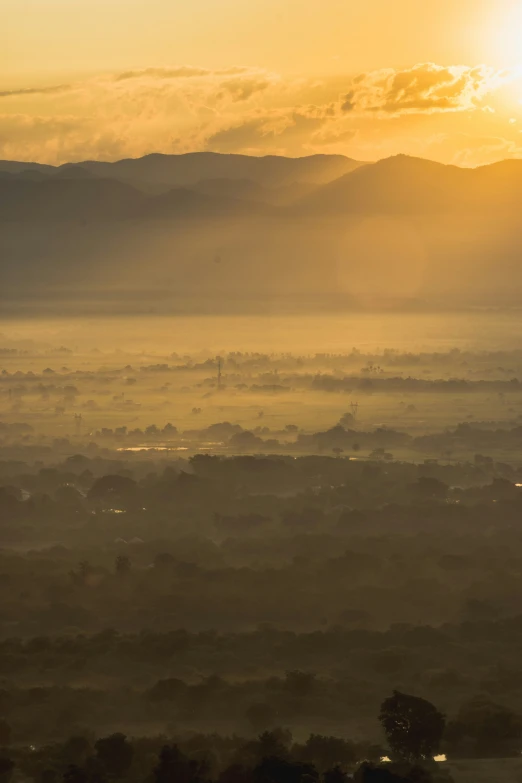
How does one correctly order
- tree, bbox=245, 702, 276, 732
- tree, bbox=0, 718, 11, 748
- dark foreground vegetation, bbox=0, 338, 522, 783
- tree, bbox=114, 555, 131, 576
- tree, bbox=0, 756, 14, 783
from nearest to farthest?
tree, bbox=0, 756, 14, 783, dark foreground vegetation, bbox=0, 338, 522, 783, tree, bbox=0, 718, 11, 748, tree, bbox=245, 702, 276, 732, tree, bbox=114, 555, 131, 576

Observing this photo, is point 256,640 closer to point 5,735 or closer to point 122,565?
point 122,565

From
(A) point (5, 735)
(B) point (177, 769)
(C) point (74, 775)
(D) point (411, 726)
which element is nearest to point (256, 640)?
(D) point (411, 726)

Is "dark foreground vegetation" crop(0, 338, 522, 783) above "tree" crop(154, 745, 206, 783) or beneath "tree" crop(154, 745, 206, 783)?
above

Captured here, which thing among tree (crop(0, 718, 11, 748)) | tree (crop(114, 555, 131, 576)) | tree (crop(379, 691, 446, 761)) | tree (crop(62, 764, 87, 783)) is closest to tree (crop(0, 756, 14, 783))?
tree (crop(62, 764, 87, 783))

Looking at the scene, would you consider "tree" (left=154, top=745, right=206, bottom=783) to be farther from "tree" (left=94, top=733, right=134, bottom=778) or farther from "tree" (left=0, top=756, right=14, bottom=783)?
"tree" (left=0, top=756, right=14, bottom=783)

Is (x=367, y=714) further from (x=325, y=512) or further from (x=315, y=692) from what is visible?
(x=325, y=512)

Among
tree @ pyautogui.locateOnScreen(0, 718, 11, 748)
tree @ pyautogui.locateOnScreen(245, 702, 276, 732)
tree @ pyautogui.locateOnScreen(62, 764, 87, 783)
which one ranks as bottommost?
tree @ pyautogui.locateOnScreen(62, 764, 87, 783)

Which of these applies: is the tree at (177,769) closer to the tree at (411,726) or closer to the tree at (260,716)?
the tree at (260,716)

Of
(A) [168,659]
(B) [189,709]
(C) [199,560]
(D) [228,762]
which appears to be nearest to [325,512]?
(C) [199,560]
